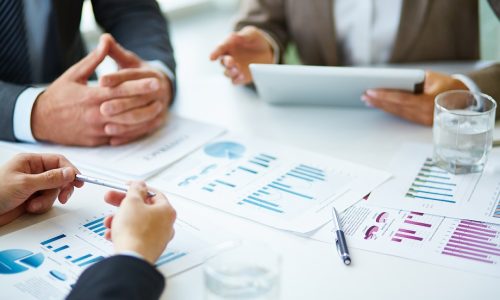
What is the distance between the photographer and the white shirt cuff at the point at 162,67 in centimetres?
150

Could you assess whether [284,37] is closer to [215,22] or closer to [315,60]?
[315,60]

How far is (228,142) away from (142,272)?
56 cm

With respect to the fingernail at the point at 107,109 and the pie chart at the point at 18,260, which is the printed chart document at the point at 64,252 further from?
the fingernail at the point at 107,109

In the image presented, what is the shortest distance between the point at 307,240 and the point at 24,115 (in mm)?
696

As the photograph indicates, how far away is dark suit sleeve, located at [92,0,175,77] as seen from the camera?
1.65 metres

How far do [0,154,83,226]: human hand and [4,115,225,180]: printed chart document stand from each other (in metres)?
0.13

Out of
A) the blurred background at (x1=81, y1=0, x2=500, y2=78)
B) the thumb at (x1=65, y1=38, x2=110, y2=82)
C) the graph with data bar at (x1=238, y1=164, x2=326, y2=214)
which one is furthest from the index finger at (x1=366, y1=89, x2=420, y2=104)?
the blurred background at (x1=81, y1=0, x2=500, y2=78)

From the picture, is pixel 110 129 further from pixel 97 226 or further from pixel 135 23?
pixel 135 23

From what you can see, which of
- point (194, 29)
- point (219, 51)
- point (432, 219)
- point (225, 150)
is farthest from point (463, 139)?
point (194, 29)

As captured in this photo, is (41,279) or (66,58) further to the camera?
(66,58)

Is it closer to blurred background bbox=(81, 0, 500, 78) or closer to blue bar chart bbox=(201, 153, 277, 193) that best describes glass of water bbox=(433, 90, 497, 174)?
blue bar chart bbox=(201, 153, 277, 193)

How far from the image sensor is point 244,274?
711 millimetres

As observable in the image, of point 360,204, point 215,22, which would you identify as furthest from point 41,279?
point 215,22

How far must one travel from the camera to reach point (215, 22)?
389cm
